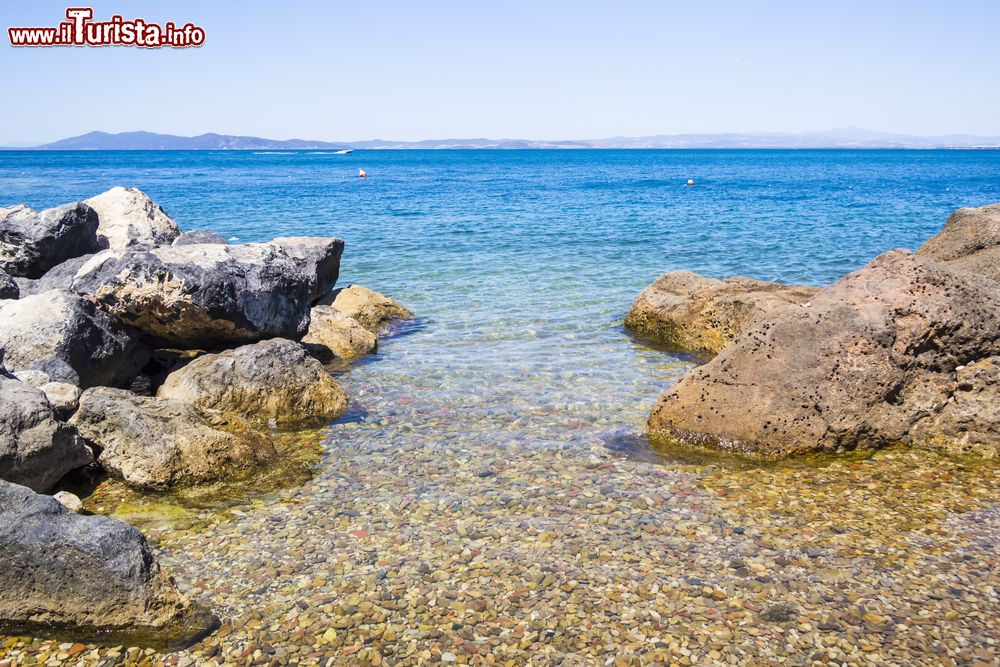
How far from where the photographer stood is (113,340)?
1140cm

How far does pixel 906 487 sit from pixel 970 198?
5904 centimetres

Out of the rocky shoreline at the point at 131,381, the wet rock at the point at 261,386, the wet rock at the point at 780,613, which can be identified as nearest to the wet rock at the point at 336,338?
the rocky shoreline at the point at 131,381

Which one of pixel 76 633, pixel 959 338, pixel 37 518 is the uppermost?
pixel 959 338

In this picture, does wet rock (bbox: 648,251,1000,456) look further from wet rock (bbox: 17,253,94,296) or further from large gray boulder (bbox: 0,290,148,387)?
wet rock (bbox: 17,253,94,296)

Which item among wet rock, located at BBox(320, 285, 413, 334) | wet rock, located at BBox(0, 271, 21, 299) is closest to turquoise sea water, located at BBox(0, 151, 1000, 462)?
wet rock, located at BBox(320, 285, 413, 334)

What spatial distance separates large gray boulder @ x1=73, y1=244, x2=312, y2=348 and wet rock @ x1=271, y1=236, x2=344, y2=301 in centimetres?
257

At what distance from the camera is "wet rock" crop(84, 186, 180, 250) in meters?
15.6

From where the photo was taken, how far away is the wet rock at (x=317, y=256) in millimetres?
15523

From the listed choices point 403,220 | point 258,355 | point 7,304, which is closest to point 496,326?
point 258,355

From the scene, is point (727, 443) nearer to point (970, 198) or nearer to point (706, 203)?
point (706, 203)

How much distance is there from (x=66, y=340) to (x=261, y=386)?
2.56 m

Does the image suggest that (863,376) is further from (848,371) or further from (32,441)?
(32,441)

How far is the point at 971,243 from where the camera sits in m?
12.8

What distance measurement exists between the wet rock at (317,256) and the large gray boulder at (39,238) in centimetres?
356
